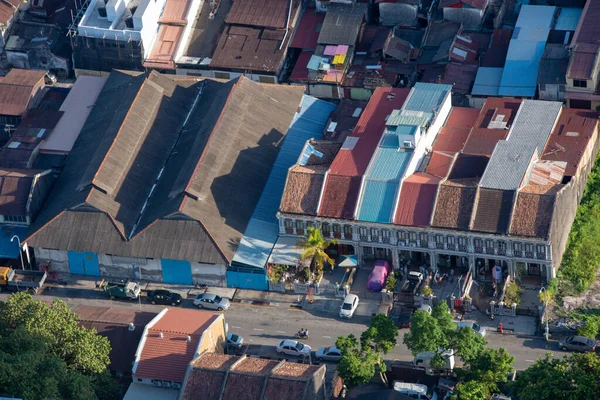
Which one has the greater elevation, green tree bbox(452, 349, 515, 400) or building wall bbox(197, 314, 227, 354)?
green tree bbox(452, 349, 515, 400)

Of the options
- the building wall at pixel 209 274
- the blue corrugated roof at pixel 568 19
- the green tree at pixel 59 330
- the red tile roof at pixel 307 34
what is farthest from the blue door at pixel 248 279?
the blue corrugated roof at pixel 568 19

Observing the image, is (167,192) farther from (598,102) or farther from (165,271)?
(598,102)

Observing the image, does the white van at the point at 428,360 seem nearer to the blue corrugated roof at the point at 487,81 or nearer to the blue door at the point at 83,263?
the blue door at the point at 83,263

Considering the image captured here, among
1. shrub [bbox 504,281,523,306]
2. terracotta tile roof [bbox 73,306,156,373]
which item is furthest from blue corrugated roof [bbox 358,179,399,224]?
terracotta tile roof [bbox 73,306,156,373]

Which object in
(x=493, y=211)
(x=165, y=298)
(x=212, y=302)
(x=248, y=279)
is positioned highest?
(x=493, y=211)

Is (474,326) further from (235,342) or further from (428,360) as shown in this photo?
(235,342)

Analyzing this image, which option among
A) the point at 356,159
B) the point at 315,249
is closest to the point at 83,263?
the point at 315,249

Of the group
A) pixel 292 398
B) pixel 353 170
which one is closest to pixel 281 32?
pixel 353 170

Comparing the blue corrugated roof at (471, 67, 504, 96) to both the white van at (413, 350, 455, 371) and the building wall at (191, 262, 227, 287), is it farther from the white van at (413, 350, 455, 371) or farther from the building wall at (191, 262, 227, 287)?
the white van at (413, 350, 455, 371)
